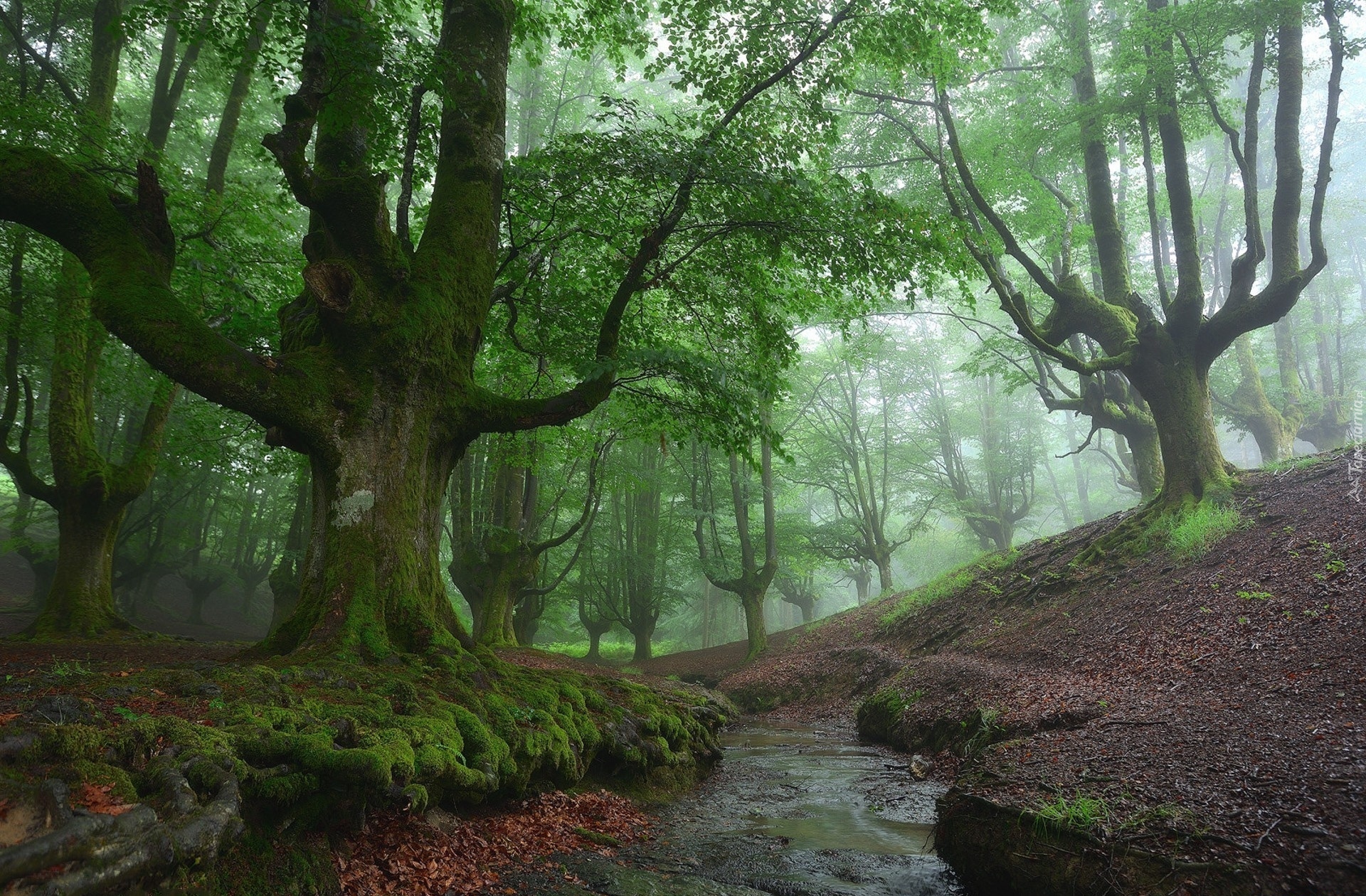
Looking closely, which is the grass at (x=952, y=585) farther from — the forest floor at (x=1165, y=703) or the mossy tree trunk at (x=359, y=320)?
the mossy tree trunk at (x=359, y=320)

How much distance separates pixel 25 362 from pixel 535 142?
14421mm

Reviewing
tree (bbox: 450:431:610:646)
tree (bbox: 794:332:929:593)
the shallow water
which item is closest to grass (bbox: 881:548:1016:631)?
tree (bbox: 794:332:929:593)

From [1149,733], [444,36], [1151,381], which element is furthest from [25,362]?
[1151,381]

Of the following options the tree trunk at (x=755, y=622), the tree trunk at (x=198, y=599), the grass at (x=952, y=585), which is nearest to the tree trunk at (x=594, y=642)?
the tree trunk at (x=755, y=622)

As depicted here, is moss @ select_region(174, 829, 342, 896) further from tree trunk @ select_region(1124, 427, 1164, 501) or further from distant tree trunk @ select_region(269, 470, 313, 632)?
tree trunk @ select_region(1124, 427, 1164, 501)

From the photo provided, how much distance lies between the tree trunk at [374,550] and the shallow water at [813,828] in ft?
8.18

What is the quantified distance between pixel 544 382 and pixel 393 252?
179 inches

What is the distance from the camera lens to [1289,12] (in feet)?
28.2

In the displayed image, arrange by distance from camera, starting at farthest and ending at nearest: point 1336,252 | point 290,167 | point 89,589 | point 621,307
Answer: point 1336,252 → point 89,589 → point 621,307 → point 290,167

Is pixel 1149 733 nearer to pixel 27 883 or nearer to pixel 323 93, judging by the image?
pixel 27 883

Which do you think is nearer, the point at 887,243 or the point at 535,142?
the point at 887,243

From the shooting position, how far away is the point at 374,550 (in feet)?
16.6

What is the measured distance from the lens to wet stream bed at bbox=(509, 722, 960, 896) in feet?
11.4

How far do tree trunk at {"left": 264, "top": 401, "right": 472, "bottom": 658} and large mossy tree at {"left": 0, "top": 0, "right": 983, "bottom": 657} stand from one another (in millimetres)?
16
